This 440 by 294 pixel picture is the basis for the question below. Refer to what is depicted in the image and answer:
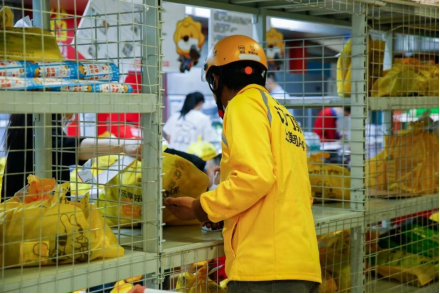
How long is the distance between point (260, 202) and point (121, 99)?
2.23 ft

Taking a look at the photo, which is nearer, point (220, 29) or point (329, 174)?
point (329, 174)

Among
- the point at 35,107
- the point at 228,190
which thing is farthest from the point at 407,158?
the point at 35,107

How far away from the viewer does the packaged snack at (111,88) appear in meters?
2.34

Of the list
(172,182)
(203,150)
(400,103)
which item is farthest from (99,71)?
(203,150)

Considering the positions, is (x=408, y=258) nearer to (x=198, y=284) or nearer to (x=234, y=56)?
(x=198, y=284)

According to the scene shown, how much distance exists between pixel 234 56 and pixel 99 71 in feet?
2.04

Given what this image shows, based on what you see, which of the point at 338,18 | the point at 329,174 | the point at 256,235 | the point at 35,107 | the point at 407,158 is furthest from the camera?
the point at 338,18

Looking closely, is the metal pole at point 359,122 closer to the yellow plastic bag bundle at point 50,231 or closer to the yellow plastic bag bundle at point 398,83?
the yellow plastic bag bundle at point 398,83

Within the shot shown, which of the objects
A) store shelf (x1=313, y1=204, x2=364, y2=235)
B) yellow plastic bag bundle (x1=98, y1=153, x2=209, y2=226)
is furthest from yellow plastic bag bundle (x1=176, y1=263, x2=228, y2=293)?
store shelf (x1=313, y1=204, x2=364, y2=235)

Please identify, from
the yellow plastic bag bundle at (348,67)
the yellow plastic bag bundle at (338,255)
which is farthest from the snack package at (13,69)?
the yellow plastic bag bundle at (338,255)

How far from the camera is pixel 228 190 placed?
2.47 meters

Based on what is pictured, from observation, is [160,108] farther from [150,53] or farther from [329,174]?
[329,174]

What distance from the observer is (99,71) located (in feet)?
7.95

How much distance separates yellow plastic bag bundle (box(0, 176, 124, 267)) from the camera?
229cm
